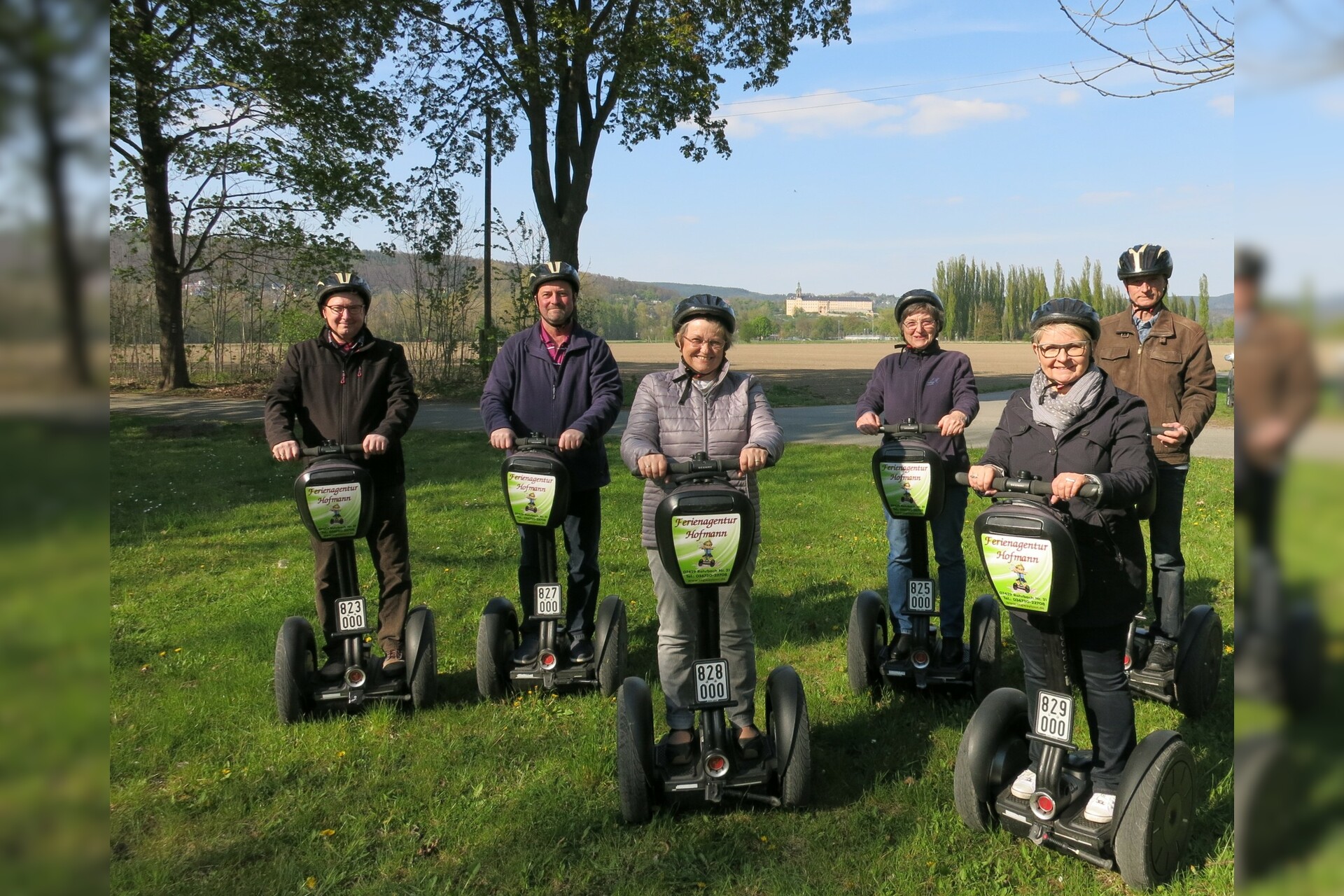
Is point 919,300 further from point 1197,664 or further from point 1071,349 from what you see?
point 1197,664

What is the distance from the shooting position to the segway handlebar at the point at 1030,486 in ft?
10.4

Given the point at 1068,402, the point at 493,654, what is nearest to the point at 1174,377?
the point at 1068,402

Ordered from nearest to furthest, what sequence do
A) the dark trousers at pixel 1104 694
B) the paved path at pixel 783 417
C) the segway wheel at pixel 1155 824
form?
the segway wheel at pixel 1155 824, the dark trousers at pixel 1104 694, the paved path at pixel 783 417

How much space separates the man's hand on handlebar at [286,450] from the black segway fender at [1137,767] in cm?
371

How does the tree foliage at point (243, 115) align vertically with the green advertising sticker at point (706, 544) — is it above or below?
above

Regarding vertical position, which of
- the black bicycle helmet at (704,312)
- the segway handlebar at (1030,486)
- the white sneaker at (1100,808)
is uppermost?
the black bicycle helmet at (704,312)

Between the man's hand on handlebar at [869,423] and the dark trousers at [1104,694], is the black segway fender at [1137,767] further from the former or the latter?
the man's hand on handlebar at [869,423]

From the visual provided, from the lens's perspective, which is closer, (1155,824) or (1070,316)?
(1155,824)

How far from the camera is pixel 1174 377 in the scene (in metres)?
5.00

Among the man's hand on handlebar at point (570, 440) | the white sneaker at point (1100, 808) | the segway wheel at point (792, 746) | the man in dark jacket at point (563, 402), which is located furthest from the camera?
the man in dark jacket at point (563, 402)

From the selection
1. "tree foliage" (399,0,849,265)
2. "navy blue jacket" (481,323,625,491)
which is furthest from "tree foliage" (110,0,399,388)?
"navy blue jacket" (481,323,625,491)

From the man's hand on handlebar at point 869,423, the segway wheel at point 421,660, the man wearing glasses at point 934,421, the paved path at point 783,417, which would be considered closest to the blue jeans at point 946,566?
the man wearing glasses at point 934,421

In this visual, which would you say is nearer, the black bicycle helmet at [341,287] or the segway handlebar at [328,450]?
the segway handlebar at [328,450]
